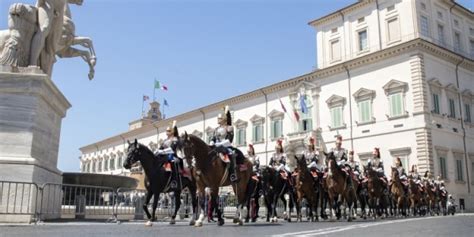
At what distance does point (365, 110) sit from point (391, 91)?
9.75 feet

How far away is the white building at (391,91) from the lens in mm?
33719

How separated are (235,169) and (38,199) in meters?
4.65

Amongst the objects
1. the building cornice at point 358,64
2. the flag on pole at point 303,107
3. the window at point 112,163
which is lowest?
the window at point 112,163

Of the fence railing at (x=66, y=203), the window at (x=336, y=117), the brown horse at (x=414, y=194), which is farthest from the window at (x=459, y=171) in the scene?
the fence railing at (x=66, y=203)

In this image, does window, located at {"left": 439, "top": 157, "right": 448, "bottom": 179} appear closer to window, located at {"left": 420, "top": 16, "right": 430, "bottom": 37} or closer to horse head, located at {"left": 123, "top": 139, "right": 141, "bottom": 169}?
window, located at {"left": 420, "top": 16, "right": 430, "bottom": 37}

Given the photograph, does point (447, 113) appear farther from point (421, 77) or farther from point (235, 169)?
point (235, 169)

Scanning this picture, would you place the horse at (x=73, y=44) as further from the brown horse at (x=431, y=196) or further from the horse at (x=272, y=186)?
the brown horse at (x=431, y=196)

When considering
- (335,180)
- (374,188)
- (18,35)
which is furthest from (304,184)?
(18,35)

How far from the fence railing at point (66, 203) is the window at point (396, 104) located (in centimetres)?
2273

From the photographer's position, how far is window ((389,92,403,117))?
34.5m

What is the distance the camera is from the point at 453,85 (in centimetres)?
3656

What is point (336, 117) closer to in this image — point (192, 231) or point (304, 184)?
point (304, 184)

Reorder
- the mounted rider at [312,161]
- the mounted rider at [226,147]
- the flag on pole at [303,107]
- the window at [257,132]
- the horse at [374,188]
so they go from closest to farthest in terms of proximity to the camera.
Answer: the mounted rider at [226,147] < the mounted rider at [312,161] < the horse at [374,188] < the flag on pole at [303,107] < the window at [257,132]

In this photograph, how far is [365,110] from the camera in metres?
37.3
